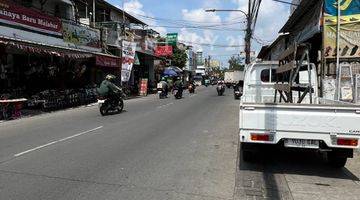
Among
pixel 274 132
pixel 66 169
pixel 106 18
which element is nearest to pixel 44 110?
pixel 66 169

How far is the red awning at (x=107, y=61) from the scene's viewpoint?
30.8 metres

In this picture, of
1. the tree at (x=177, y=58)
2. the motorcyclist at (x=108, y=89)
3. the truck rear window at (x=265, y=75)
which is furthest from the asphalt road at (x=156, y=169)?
the tree at (x=177, y=58)

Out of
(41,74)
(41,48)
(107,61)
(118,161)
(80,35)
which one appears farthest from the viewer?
(107,61)

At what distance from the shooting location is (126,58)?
37.2 m

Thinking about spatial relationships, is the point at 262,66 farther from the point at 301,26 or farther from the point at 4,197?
the point at 301,26

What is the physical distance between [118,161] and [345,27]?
10367 mm

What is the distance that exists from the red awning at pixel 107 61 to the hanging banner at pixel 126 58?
50.1 inches

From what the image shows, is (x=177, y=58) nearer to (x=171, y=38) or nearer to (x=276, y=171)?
(x=171, y=38)

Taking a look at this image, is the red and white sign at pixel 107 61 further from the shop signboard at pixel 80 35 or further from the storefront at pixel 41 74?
the shop signboard at pixel 80 35

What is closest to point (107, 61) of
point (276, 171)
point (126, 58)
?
point (126, 58)

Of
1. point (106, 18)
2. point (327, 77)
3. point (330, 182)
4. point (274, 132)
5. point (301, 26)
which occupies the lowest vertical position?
point (330, 182)

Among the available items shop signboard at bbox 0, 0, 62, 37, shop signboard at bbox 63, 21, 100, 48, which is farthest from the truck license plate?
shop signboard at bbox 63, 21, 100, 48

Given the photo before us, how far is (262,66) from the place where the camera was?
12367mm

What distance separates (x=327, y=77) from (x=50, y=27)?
15.5m
